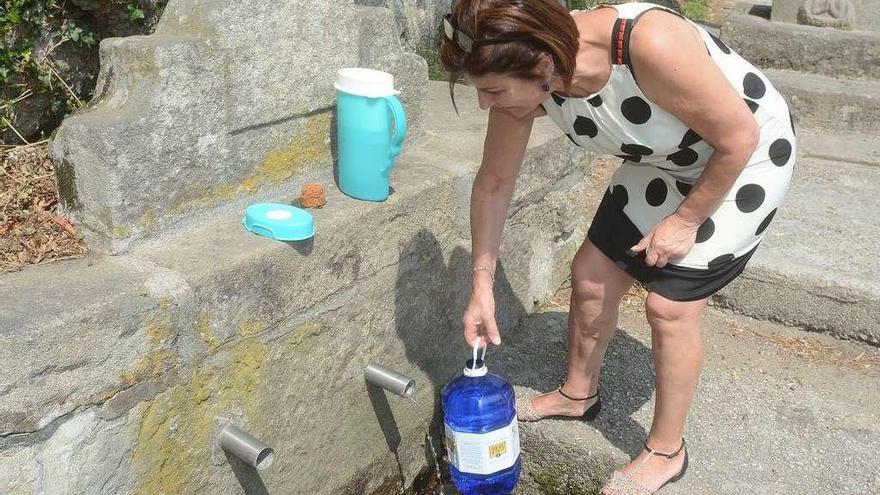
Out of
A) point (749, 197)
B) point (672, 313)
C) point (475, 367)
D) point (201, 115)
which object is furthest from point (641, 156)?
point (201, 115)

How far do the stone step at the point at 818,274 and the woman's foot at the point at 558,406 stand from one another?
2.99ft

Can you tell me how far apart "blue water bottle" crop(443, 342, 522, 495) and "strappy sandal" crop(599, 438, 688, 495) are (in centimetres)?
26

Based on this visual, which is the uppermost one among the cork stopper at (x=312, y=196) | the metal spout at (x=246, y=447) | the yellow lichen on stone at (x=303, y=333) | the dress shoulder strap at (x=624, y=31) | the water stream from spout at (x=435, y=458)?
the dress shoulder strap at (x=624, y=31)

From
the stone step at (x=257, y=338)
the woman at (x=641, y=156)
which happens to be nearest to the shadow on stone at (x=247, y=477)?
the stone step at (x=257, y=338)

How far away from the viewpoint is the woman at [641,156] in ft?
5.69

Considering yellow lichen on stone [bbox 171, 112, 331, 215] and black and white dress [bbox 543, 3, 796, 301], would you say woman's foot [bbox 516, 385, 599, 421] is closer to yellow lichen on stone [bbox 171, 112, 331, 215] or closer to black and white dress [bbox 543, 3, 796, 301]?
black and white dress [bbox 543, 3, 796, 301]

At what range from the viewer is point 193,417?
74.0 inches

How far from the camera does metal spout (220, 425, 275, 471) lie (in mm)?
1888

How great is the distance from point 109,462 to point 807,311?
2364 mm

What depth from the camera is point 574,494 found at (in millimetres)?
2486

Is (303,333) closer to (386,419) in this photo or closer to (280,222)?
(280,222)

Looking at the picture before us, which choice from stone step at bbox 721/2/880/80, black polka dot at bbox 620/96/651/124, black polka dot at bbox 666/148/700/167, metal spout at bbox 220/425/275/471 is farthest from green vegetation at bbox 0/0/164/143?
stone step at bbox 721/2/880/80

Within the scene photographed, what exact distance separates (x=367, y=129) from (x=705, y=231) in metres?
0.87

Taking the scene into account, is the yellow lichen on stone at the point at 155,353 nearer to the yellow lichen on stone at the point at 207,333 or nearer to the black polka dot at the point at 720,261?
the yellow lichen on stone at the point at 207,333
